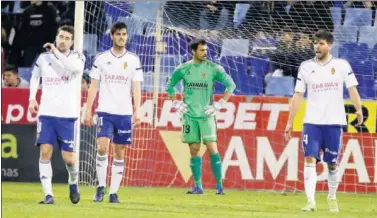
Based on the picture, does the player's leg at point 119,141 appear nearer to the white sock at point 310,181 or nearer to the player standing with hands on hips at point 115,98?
the player standing with hands on hips at point 115,98

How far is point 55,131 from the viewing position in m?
11.5

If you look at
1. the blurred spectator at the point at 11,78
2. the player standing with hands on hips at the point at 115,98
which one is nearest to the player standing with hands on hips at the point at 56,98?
the player standing with hands on hips at the point at 115,98

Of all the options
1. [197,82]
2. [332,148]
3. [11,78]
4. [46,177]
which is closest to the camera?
[46,177]

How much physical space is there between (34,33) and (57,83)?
9487 millimetres

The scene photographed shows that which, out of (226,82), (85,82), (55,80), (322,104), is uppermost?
(85,82)

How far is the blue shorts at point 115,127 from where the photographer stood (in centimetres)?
1212

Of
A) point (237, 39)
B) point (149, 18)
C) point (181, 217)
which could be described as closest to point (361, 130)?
point (237, 39)

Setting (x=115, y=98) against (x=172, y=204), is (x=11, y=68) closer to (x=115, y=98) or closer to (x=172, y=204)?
(x=115, y=98)

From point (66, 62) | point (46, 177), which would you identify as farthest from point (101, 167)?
point (66, 62)

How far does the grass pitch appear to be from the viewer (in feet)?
33.7

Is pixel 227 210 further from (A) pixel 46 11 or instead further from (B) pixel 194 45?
(A) pixel 46 11

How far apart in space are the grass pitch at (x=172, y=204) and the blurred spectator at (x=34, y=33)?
5108 millimetres

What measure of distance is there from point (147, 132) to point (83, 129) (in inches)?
37.9

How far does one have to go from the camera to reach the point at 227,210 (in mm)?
11211
